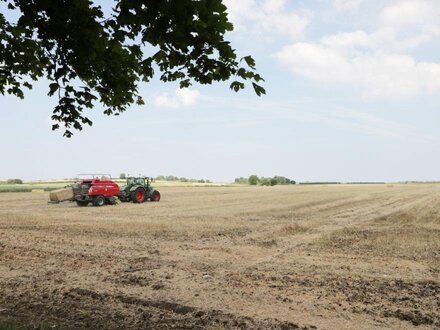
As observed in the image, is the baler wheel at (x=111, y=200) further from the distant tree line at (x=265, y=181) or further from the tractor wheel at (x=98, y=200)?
the distant tree line at (x=265, y=181)

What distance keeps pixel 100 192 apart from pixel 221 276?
58.3 feet

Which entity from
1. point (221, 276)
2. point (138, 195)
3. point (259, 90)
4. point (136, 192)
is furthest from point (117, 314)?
point (138, 195)

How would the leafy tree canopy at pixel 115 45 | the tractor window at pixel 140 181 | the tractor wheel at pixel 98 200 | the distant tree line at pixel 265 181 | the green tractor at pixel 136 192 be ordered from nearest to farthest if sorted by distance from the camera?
the leafy tree canopy at pixel 115 45
the tractor wheel at pixel 98 200
the green tractor at pixel 136 192
the tractor window at pixel 140 181
the distant tree line at pixel 265 181

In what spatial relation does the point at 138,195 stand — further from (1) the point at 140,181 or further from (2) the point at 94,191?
(2) the point at 94,191

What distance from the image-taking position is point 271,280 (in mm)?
8031

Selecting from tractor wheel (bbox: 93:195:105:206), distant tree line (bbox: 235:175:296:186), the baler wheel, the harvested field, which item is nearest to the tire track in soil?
→ the harvested field

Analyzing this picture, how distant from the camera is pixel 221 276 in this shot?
27.4 feet

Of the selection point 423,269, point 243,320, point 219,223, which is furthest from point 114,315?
point 219,223

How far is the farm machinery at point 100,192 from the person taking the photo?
2473 cm

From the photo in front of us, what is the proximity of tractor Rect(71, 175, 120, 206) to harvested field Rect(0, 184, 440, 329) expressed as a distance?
870 centimetres

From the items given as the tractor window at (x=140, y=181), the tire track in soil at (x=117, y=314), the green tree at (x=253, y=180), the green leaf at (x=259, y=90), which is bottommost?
the tire track in soil at (x=117, y=314)

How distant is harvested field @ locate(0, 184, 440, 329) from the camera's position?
20.2 ft

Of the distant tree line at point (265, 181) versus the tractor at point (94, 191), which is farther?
the distant tree line at point (265, 181)

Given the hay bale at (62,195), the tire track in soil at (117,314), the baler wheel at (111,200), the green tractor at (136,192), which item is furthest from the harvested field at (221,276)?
the green tractor at (136,192)
